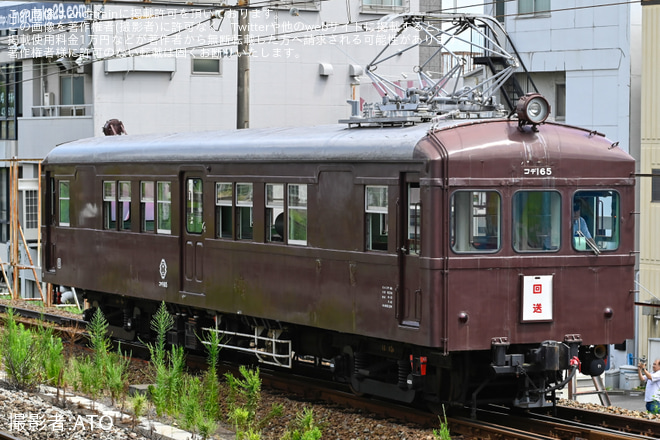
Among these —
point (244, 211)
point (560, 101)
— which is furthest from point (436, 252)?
point (560, 101)

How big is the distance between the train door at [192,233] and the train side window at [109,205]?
1.93 m

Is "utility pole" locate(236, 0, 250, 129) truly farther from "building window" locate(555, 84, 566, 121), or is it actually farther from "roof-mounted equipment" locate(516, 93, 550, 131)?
"building window" locate(555, 84, 566, 121)

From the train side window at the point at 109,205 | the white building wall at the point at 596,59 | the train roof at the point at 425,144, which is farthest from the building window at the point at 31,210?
the train roof at the point at 425,144

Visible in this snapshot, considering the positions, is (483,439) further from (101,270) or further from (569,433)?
(101,270)

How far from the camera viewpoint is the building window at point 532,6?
2820 cm

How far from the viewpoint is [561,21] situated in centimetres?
2769

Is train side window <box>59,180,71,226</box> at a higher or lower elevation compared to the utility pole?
lower

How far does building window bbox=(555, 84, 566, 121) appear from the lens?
1115 inches

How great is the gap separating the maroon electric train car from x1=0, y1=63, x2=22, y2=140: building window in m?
21.8

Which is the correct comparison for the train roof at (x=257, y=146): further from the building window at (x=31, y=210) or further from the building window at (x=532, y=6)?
the building window at (x=31, y=210)

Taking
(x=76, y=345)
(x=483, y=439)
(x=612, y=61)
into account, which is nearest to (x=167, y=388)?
(x=483, y=439)

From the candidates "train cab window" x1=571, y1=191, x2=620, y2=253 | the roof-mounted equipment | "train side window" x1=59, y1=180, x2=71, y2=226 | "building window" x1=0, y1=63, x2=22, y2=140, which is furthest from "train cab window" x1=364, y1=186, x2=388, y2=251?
"building window" x1=0, y1=63, x2=22, y2=140

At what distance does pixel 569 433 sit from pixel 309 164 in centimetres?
396

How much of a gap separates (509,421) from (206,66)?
2227cm
